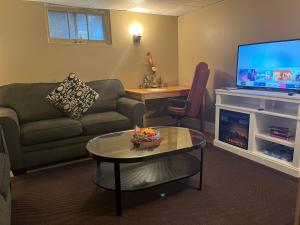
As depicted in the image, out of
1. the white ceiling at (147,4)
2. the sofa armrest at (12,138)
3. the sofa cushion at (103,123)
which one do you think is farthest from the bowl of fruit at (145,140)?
the white ceiling at (147,4)

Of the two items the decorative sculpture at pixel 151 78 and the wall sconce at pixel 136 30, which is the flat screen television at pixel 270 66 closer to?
the decorative sculpture at pixel 151 78

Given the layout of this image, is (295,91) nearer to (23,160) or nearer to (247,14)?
(247,14)

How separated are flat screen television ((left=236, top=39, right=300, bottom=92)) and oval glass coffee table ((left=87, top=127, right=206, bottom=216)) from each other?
44.9 inches

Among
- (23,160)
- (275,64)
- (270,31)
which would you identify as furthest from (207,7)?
(23,160)

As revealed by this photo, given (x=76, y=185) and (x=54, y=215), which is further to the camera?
(x=76, y=185)

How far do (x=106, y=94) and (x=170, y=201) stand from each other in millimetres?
2065

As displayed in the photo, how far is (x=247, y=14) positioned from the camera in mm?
3092

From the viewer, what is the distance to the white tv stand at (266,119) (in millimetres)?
2316

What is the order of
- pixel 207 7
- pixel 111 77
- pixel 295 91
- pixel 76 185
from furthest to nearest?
pixel 111 77 < pixel 207 7 < pixel 295 91 < pixel 76 185

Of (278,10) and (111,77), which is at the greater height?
(278,10)

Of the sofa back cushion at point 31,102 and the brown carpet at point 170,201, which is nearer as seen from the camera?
the brown carpet at point 170,201

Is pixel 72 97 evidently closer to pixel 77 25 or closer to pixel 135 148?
pixel 77 25

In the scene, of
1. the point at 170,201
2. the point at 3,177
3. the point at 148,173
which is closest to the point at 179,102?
the point at 148,173

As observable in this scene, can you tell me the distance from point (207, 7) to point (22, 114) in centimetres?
314
